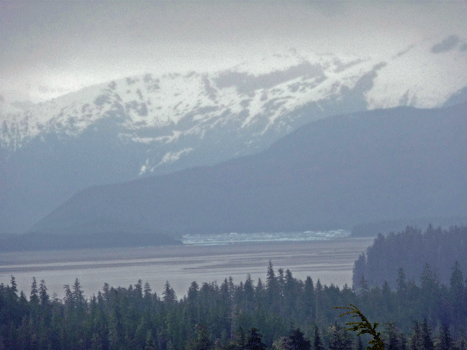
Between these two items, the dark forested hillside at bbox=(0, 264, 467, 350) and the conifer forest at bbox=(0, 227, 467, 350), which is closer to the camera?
the dark forested hillside at bbox=(0, 264, 467, 350)

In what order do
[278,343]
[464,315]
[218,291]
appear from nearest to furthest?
[278,343] < [464,315] < [218,291]

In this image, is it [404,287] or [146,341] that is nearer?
[146,341]

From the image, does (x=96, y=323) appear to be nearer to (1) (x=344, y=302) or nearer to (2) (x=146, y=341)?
(2) (x=146, y=341)

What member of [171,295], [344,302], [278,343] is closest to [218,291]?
[171,295]

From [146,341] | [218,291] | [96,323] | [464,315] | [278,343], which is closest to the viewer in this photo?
[278,343]

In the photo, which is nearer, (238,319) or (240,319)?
(240,319)

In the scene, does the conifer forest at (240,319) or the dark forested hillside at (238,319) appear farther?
the conifer forest at (240,319)
